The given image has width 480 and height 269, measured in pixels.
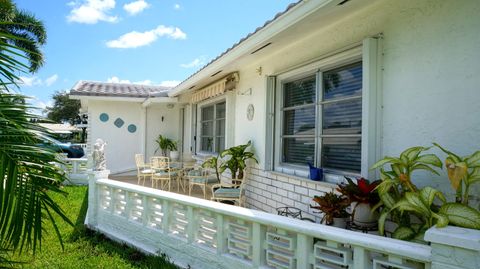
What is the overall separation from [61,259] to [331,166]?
385cm

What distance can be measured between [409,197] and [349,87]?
1939 millimetres

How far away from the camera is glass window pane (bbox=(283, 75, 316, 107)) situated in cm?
463

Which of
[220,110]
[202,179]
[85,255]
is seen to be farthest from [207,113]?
[85,255]

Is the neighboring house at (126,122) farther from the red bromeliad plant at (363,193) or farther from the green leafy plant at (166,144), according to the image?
the red bromeliad plant at (363,193)

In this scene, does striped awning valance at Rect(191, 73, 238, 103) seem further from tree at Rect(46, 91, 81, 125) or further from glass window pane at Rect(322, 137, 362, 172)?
tree at Rect(46, 91, 81, 125)

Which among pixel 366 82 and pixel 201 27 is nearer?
pixel 366 82

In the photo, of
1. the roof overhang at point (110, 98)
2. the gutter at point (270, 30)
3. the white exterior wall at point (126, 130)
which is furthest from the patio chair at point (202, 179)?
the roof overhang at point (110, 98)

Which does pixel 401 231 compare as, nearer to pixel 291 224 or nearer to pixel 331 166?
pixel 291 224

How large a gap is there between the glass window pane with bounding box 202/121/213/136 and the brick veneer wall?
3.17 m

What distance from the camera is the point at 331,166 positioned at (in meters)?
4.14

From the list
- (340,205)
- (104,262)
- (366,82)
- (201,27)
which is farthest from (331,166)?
(201,27)

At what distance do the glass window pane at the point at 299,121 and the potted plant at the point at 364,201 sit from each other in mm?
1564

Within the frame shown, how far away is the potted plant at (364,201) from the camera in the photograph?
9.86ft

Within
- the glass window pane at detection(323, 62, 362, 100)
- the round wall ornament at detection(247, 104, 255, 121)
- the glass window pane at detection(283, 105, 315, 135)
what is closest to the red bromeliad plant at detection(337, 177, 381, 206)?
the glass window pane at detection(323, 62, 362, 100)
